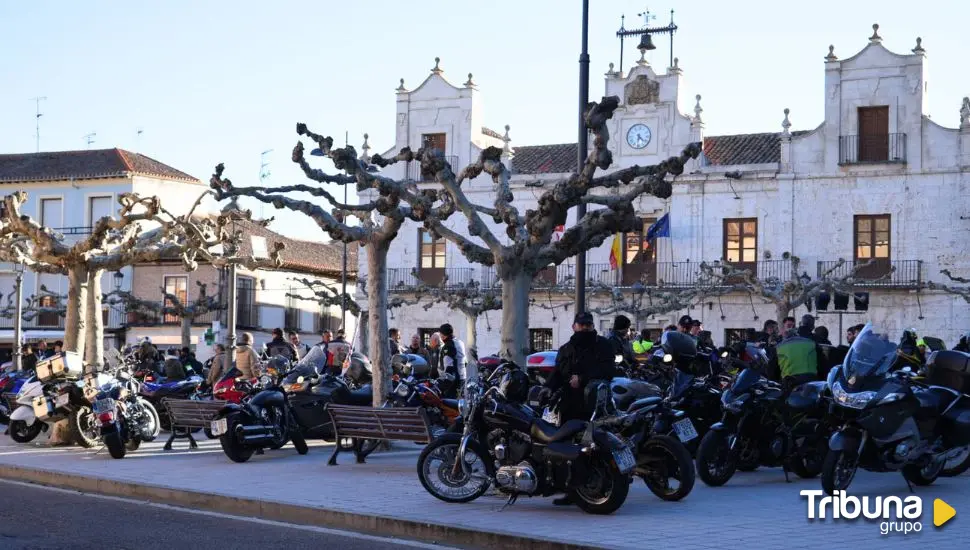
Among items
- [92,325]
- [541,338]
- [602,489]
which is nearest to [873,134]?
[541,338]

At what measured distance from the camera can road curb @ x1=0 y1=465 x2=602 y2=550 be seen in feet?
33.3

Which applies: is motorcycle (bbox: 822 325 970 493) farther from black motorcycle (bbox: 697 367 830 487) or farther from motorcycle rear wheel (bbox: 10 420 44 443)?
motorcycle rear wheel (bbox: 10 420 44 443)

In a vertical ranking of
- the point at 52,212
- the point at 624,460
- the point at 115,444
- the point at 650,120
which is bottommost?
the point at 115,444

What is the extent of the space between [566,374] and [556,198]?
12.9 ft

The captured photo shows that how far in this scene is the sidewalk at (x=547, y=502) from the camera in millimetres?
9844

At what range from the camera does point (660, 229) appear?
1682 inches

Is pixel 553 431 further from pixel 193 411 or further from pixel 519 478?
pixel 193 411

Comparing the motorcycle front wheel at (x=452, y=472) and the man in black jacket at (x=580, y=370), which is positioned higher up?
the man in black jacket at (x=580, y=370)

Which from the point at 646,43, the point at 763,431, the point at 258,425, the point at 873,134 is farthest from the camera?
the point at 646,43

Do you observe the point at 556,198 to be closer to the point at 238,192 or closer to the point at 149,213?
the point at 238,192

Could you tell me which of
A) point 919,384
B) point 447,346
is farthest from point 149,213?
point 919,384

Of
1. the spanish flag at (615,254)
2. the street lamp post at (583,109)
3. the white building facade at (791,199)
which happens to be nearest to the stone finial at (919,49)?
the white building facade at (791,199)

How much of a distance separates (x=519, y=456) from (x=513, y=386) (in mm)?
600

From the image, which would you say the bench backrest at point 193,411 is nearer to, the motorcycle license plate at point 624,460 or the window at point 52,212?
the motorcycle license plate at point 624,460
